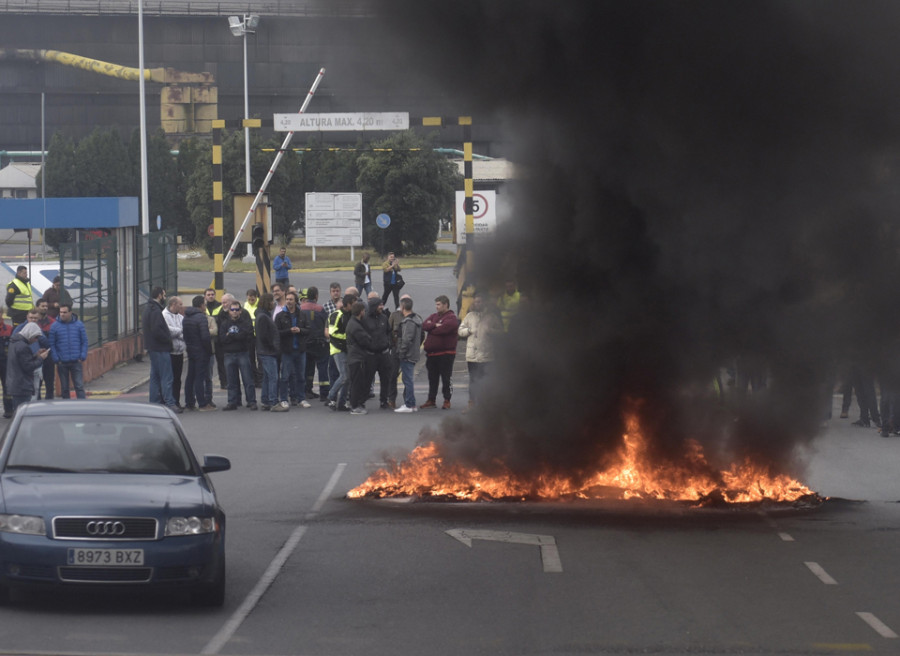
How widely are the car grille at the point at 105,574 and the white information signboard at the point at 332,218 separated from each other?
27.6 m

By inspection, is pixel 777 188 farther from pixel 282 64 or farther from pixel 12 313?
pixel 282 64

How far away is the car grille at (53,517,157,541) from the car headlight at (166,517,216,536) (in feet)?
0.38

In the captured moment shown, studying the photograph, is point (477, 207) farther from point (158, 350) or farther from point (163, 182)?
point (163, 182)

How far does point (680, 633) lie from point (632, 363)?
4567 mm

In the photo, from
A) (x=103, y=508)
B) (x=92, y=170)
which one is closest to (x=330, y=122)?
(x=103, y=508)

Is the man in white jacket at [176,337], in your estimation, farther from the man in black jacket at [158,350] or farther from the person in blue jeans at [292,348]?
the person in blue jeans at [292,348]

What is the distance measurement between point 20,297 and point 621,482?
584 inches

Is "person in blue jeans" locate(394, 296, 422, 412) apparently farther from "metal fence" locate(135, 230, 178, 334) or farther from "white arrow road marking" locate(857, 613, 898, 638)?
"white arrow road marking" locate(857, 613, 898, 638)

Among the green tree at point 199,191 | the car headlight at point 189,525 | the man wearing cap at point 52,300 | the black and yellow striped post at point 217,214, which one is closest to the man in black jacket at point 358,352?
the man wearing cap at point 52,300

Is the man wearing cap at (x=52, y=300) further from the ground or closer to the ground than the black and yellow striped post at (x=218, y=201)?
closer to the ground

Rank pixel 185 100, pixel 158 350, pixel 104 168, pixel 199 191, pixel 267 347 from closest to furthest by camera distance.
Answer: pixel 158 350 → pixel 267 347 → pixel 199 191 → pixel 104 168 → pixel 185 100

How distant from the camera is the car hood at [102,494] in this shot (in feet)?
26.0

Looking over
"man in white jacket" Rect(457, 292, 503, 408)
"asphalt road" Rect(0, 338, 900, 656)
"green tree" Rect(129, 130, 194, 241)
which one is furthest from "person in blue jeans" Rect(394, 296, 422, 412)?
"green tree" Rect(129, 130, 194, 241)

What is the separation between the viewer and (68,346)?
18.5 metres
